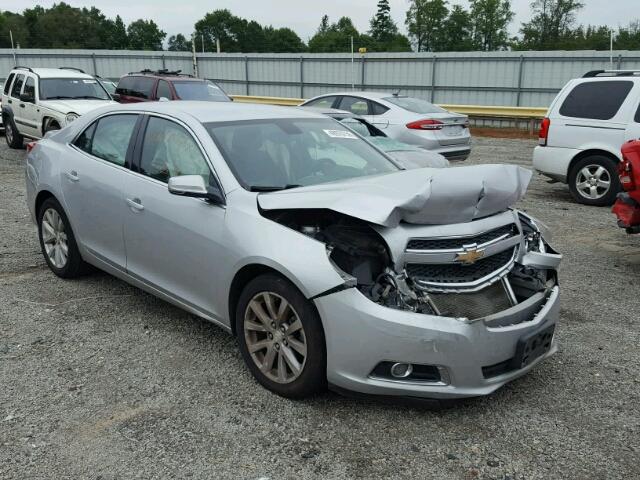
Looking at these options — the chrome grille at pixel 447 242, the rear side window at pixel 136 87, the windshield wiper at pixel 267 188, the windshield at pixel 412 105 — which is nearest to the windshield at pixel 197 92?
the rear side window at pixel 136 87

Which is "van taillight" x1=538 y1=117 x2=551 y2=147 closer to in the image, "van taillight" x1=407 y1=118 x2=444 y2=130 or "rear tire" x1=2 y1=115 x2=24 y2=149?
"van taillight" x1=407 y1=118 x2=444 y2=130


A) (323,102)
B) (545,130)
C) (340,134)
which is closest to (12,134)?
(323,102)

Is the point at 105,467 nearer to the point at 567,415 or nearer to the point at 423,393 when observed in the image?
the point at 423,393

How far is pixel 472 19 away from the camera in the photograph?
84562 millimetres

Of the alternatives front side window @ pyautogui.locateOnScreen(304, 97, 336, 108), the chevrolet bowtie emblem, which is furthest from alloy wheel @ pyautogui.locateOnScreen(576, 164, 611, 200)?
the chevrolet bowtie emblem

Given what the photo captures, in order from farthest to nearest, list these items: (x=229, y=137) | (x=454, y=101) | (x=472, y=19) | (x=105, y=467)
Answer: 1. (x=472, y=19)
2. (x=454, y=101)
3. (x=229, y=137)
4. (x=105, y=467)

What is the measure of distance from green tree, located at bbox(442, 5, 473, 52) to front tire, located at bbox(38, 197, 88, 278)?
84407mm

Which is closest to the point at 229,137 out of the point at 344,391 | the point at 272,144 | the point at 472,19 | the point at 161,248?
the point at 272,144

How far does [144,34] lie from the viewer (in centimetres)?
11106

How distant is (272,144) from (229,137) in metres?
0.30

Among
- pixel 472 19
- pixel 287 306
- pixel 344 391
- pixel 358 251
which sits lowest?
pixel 344 391

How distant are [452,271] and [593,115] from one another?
6.93 m

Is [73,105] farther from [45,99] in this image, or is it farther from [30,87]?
[30,87]

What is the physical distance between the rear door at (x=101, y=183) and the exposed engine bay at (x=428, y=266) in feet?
5.19
